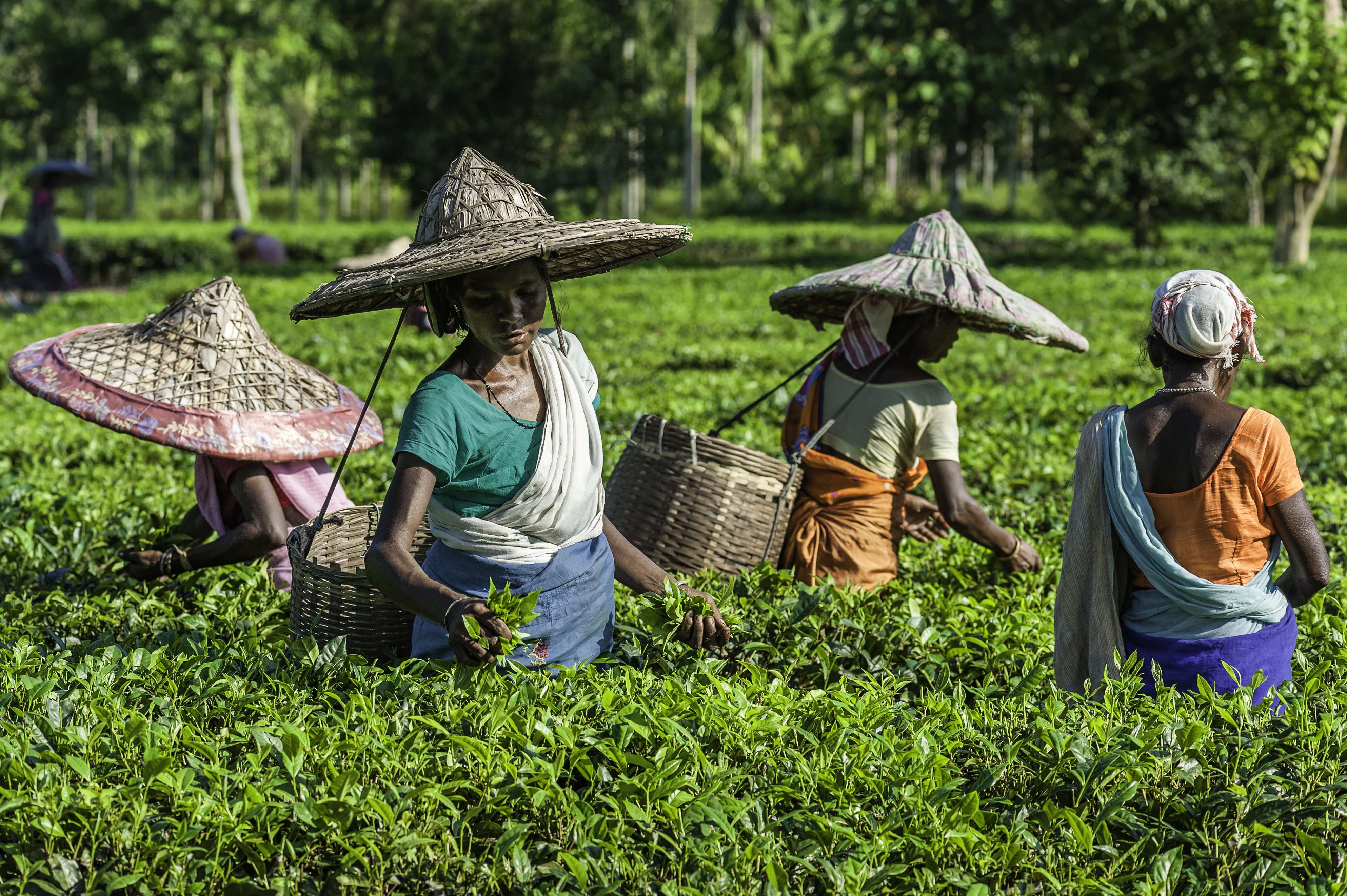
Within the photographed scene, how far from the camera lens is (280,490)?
13.0ft

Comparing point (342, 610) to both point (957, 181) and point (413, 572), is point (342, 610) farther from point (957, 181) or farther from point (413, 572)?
point (957, 181)

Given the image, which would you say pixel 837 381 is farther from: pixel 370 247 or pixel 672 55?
pixel 672 55

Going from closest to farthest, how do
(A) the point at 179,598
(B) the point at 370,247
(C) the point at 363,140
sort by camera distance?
(A) the point at 179,598
(B) the point at 370,247
(C) the point at 363,140

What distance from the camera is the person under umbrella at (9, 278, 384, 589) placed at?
378 cm

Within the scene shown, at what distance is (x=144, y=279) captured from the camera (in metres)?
19.9

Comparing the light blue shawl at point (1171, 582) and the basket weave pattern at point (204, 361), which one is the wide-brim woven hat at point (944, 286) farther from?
the basket weave pattern at point (204, 361)

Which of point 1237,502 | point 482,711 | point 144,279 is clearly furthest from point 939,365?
point 144,279

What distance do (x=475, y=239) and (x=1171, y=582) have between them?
6.14 feet

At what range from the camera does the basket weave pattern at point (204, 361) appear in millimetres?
3918

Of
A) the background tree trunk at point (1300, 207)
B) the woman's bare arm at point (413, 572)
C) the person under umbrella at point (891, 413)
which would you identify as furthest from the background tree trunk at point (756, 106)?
the woman's bare arm at point (413, 572)

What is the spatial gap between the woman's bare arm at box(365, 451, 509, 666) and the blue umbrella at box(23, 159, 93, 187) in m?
14.7

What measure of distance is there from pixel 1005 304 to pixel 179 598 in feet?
9.67

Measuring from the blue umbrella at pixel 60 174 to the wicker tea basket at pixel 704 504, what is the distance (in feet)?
45.4

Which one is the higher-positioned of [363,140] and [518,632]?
[363,140]
